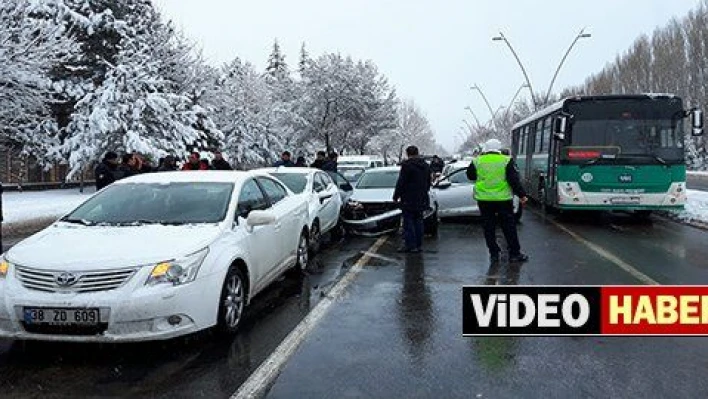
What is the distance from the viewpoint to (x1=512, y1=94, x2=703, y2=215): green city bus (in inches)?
528

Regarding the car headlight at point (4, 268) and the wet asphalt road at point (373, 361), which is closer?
the wet asphalt road at point (373, 361)

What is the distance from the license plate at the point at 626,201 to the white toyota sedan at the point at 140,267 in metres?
9.51

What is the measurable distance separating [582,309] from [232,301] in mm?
2974

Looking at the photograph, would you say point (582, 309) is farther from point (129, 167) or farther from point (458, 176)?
point (458, 176)

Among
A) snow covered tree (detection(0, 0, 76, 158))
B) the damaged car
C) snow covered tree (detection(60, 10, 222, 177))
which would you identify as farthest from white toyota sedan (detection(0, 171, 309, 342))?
snow covered tree (detection(60, 10, 222, 177))

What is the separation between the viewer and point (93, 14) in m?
31.0

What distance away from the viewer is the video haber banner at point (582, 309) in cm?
398

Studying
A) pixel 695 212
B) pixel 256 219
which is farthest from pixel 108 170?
pixel 695 212

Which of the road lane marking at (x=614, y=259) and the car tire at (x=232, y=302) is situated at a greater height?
the car tire at (x=232, y=302)

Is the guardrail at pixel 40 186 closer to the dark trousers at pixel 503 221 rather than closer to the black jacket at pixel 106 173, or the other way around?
the black jacket at pixel 106 173

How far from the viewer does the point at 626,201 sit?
13469 mm

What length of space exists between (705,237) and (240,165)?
36.3 metres

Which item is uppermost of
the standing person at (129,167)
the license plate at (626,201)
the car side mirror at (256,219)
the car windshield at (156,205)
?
the standing person at (129,167)

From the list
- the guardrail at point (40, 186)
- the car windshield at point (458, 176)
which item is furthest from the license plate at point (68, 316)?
the guardrail at point (40, 186)
